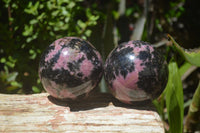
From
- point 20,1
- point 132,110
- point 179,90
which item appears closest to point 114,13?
point 20,1

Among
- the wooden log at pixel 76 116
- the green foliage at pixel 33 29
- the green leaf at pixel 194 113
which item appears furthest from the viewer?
the green foliage at pixel 33 29

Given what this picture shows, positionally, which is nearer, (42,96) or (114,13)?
(42,96)

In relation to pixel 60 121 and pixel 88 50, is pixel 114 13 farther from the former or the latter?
pixel 60 121

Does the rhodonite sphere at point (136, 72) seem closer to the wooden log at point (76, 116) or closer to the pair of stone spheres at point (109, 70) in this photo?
the pair of stone spheres at point (109, 70)

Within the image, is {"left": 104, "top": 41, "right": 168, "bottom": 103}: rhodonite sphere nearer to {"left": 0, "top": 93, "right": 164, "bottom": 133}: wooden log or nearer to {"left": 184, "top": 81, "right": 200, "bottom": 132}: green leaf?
{"left": 0, "top": 93, "right": 164, "bottom": 133}: wooden log

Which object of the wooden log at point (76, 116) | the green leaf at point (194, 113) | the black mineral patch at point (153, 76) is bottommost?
the green leaf at point (194, 113)

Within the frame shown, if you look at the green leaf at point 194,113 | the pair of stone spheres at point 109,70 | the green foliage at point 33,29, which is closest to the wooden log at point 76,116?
the pair of stone spheres at point 109,70

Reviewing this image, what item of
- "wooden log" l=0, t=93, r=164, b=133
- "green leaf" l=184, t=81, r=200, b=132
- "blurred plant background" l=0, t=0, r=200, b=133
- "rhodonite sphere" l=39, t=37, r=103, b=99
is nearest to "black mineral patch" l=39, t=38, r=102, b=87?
"rhodonite sphere" l=39, t=37, r=103, b=99

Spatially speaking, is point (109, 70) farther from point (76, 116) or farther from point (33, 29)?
point (33, 29)
